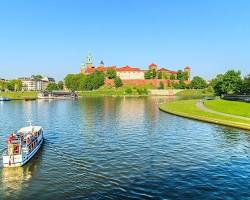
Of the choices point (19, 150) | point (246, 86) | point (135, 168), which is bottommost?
point (135, 168)

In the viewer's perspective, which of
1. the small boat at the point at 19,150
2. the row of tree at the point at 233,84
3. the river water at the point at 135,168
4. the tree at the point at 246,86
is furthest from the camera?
the row of tree at the point at 233,84

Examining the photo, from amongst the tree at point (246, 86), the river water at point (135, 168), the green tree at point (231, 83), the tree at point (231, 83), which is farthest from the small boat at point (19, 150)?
the green tree at point (231, 83)

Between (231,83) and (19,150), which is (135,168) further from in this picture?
(231,83)

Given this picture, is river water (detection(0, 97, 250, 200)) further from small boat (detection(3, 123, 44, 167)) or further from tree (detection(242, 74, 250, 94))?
tree (detection(242, 74, 250, 94))

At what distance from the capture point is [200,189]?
27406 millimetres

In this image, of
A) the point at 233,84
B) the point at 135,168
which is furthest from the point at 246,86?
the point at 135,168

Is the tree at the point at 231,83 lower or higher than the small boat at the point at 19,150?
higher

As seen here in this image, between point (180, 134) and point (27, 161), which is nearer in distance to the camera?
point (27, 161)

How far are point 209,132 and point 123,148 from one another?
65.4ft

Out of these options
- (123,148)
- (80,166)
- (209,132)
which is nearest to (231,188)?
(80,166)

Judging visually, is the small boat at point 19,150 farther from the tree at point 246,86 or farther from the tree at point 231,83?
the tree at point 231,83

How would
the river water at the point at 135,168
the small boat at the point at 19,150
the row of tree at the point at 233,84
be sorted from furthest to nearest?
the row of tree at the point at 233,84 < the small boat at the point at 19,150 < the river water at the point at 135,168

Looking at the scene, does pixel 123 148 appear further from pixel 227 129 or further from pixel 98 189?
pixel 227 129

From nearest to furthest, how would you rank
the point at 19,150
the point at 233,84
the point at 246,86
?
the point at 19,150, the point at 246,86, the point at 233,84
